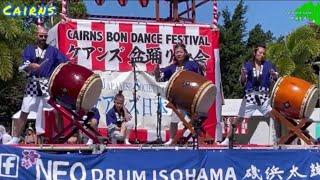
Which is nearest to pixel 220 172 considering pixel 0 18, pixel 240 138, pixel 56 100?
pixel 56 100

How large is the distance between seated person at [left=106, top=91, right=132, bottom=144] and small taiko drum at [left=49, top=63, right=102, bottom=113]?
3.84 feet

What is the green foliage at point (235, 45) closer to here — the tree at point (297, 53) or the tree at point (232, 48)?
the tree at point (232, 48)

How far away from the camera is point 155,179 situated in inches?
277

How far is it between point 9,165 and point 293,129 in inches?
149

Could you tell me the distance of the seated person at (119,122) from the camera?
8711 millimetres

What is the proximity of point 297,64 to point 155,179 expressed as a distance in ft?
58.5

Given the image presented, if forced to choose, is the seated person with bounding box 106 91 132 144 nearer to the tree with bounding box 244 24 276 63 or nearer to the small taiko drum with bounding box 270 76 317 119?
the small taiko drum with bounding box 270 76 317 119

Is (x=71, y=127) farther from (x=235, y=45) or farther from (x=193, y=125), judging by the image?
(x=235, y=45)

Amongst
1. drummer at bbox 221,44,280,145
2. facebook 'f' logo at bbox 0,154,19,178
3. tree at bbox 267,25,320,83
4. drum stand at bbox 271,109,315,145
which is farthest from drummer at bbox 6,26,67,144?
tree at bbox 267,25,320,83

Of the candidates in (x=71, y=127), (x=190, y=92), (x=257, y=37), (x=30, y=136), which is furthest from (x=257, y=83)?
(x=257, y=37)

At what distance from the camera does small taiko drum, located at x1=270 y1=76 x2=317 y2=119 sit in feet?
27.3

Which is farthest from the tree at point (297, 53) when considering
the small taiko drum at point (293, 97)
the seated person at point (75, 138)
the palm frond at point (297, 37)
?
the seated person at point (75, 138)

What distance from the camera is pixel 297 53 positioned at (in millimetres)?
23594

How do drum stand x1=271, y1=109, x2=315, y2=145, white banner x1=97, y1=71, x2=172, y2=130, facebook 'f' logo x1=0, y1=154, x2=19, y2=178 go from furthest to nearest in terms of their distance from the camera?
white banner x1=97, y1=71, x2=172, y2=130, drum stand x1=271, y1=109, x2=315, y2=145, facebook 'f' logo x1=0, y1=154, x2=19, y2=178
